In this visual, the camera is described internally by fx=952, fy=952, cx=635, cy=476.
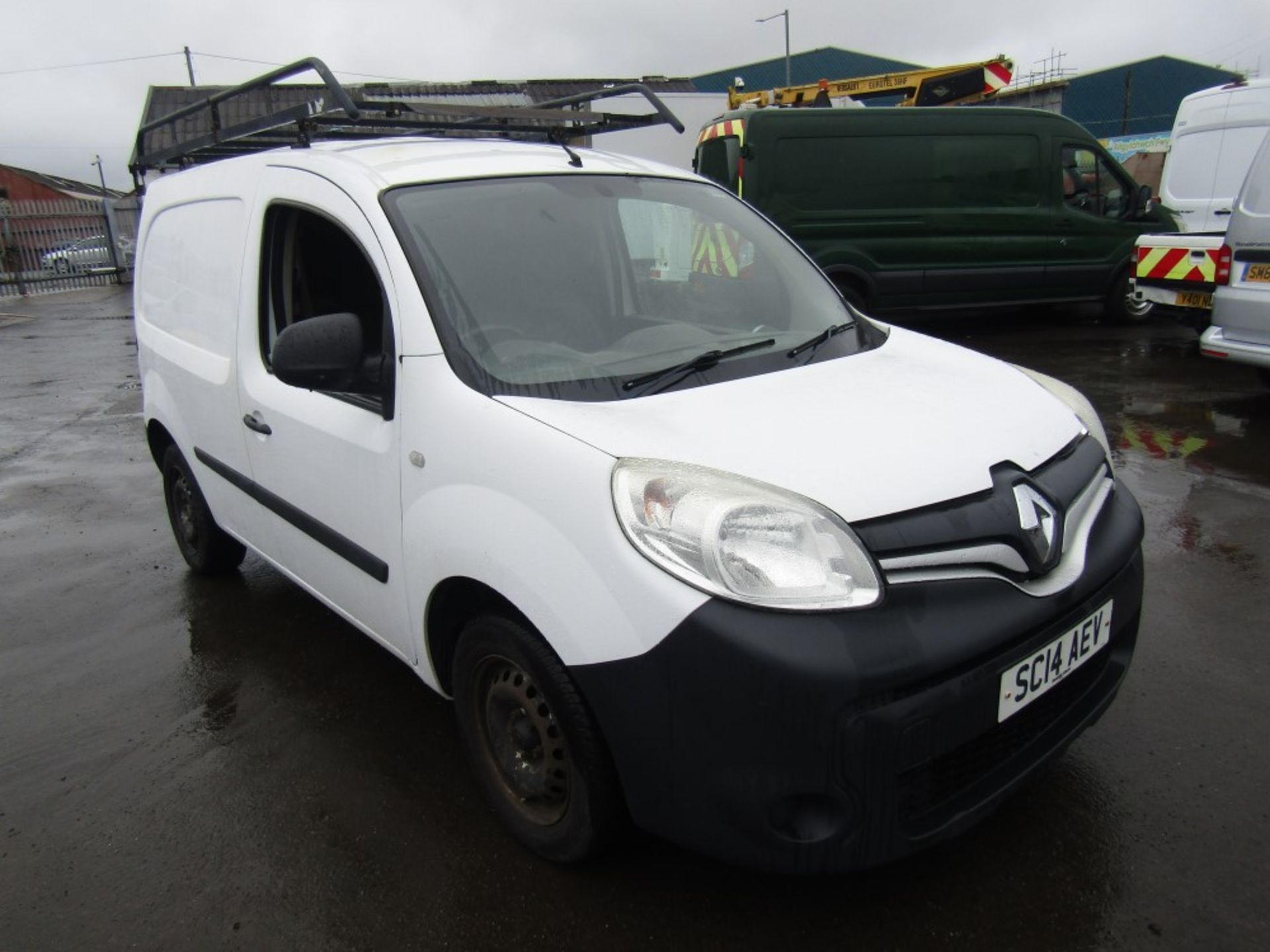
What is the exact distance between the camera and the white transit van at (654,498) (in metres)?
1.81

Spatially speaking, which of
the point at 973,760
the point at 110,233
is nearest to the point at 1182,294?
the point at 973,760

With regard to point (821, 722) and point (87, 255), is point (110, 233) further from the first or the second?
point (821, 722)

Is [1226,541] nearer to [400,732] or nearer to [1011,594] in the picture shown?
[1011,594]

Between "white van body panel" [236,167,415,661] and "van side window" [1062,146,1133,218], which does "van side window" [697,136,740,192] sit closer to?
"van side window" [1062,146,1133,218]

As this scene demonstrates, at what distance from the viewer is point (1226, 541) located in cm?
419

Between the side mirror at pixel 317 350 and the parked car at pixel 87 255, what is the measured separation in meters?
23.7

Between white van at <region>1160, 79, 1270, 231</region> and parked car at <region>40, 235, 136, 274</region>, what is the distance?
21.8 meters

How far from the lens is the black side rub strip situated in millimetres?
2629

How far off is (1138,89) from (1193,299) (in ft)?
137

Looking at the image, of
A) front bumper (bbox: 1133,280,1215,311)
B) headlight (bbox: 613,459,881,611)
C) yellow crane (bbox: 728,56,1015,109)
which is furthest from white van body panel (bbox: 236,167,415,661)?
yellow crane (bbox: 728,56,1015,109)

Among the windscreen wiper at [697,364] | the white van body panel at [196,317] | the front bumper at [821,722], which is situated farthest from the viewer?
the white van body panel at [196,317]

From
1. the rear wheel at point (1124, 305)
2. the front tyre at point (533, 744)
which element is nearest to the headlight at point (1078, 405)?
the front tyre at point (533, 744)

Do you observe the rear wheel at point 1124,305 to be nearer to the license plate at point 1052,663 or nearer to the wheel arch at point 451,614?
the license plate at point 1052,663

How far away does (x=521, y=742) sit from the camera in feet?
7.51
